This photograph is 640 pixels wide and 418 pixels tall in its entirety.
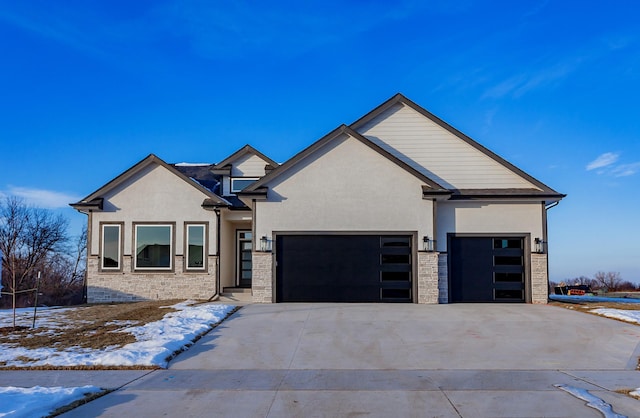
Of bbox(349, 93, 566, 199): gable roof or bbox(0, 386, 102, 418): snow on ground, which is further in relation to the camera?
bbox(349, 93, 566, 199): gable roof

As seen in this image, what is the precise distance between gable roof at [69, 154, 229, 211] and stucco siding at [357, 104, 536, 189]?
5811mm

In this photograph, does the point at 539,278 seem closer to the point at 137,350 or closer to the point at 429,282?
the point at 429,282

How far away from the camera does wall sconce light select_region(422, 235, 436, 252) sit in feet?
53.1

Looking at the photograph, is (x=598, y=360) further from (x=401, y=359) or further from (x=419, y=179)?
(x=419, y=179)

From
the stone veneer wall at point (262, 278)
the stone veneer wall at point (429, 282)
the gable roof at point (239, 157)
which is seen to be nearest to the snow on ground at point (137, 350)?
the stone veneer wall at point (262, 278)

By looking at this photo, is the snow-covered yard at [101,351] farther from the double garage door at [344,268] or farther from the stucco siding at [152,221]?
the double garage door at [344,268]

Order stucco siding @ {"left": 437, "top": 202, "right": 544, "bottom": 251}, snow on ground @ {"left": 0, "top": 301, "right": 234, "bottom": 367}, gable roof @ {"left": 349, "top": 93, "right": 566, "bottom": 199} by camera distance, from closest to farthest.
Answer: snow on ground @ {"left": 0, "top": 301, "right": 234, "bottom": 367}
stucco siding @ {"left": 437, "top": 202, "right": 544, "bottom": 251}
gable roof @ {"left": 349, "top": 93, "right": 566, "bottom": 199}

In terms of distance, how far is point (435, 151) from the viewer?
1783 cm

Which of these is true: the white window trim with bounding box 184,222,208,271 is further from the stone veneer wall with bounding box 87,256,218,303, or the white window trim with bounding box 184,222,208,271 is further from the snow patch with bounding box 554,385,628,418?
the snow patch with bounding box 554,385,628,418

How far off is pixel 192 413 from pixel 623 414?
4953 mm

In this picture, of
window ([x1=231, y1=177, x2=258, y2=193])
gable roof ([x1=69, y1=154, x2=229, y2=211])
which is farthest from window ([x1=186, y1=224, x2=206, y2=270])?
window ([x1=231, y1=177, x2=258, y2=193])

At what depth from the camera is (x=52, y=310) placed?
1602cm

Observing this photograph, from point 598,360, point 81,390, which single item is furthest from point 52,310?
point 598,360

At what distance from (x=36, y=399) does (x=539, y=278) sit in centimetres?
1495
